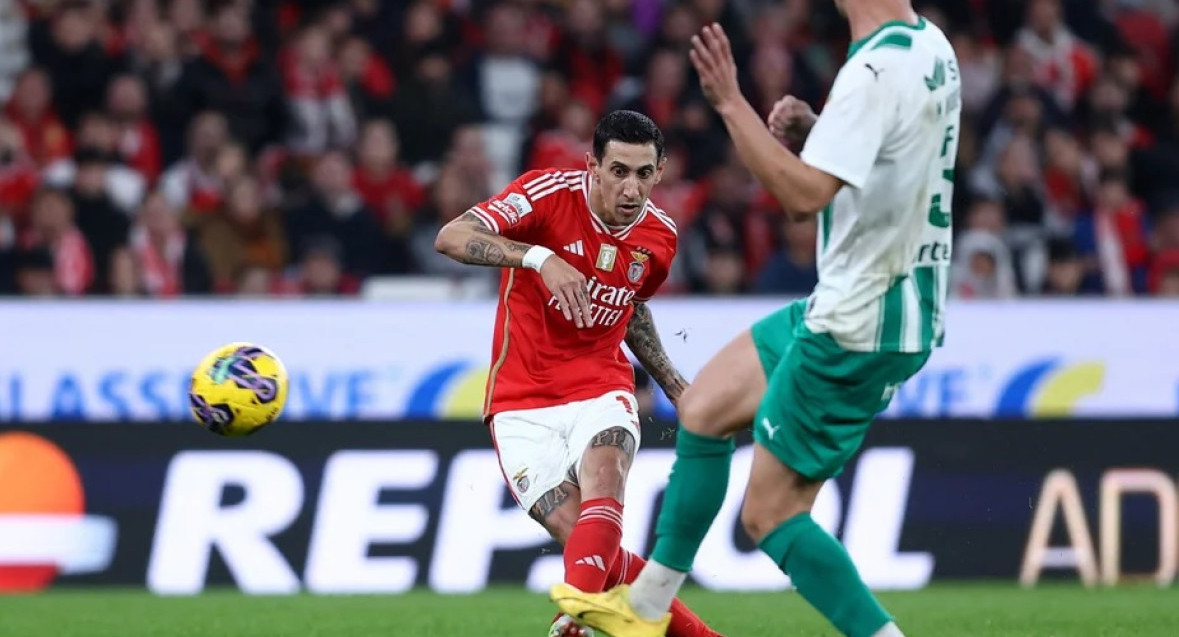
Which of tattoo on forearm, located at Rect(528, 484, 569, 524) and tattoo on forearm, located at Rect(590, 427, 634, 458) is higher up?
tattoo on forearm, located at Rect(590, 427, 634, 458)

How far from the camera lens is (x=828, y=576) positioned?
18.0 ft

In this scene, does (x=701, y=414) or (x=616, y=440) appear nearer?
(x=701, y=414)

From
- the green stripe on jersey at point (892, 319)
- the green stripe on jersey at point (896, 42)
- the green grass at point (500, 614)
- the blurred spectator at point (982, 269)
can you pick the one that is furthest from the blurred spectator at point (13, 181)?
the green stripe on jersey at point (896, 42)

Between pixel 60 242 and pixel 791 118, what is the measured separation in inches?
315

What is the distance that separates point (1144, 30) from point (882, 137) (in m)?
12.5

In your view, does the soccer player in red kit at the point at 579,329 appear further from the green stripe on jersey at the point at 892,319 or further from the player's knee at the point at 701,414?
the green stripe on jersey at the point at 892,319

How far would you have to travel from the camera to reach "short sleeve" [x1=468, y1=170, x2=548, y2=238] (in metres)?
6.76

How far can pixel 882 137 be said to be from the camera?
5.24m

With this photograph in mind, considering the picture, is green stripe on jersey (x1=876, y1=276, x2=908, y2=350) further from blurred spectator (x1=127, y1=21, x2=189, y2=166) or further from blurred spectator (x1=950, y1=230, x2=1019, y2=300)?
blurred spectator (x1=127, y1=21, x2=189, y2=166)

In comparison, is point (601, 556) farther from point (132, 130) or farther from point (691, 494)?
point (132, 130)

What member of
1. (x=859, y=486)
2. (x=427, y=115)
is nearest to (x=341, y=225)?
(x=427, y=115)

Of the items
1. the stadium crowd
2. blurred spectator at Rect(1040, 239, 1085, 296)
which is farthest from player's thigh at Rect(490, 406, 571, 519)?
blurred spectator at Rect(1040, 239, 1085, 296)

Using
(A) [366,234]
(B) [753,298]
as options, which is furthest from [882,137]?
(A) [366,234]

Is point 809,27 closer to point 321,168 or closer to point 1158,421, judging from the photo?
point 321,168
